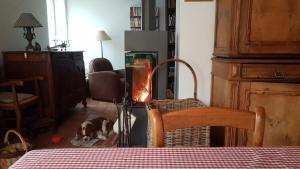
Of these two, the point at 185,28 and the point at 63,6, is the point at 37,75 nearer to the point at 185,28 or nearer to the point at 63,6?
the point at 185,28

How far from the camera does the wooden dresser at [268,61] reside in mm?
1521

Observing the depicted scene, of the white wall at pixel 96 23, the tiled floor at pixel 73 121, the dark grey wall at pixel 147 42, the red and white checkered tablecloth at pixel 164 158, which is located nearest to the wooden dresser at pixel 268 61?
the red and white checkered tablecloth at pixel 164 158

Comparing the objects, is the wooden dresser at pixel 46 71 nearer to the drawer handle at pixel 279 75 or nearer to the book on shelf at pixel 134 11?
the drawer handle at pixel 279 75

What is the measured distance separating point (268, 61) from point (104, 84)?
9.53 ft

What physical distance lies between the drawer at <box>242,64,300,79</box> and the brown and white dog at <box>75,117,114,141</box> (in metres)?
1.64

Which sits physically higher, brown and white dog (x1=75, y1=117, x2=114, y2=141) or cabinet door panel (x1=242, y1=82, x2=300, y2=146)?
cabinet door panel (x1=242, y1=82, x2=300, y2=146)

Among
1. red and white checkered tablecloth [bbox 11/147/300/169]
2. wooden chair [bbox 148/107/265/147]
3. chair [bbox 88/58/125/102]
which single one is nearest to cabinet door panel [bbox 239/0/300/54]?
wooden chair [bbox 148/107/265/147]

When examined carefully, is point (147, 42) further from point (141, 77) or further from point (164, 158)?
point (164, 158)

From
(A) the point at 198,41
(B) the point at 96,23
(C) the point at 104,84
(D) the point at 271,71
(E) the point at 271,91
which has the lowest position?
(C) the point at 104,84

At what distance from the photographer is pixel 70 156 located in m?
0.65

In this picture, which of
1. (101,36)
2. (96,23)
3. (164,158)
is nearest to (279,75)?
(164,158)

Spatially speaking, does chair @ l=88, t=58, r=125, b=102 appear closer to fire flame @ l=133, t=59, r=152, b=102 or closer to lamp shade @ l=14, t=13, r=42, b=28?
fire flame @ l=133, t=59, r=152, b=102

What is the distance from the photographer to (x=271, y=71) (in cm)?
154

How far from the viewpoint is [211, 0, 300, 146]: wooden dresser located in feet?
4.99
